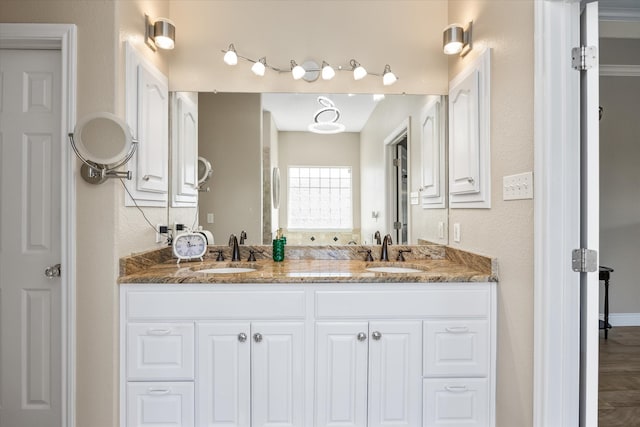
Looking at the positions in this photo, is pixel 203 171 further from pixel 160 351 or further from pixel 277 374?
pixel 277 374

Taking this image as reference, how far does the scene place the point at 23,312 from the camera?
5.76 feet

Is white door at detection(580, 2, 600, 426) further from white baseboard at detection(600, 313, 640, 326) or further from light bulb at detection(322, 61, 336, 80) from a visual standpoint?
white baseboard at detection(600, 313, 640, 326)

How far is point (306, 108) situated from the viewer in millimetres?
2393

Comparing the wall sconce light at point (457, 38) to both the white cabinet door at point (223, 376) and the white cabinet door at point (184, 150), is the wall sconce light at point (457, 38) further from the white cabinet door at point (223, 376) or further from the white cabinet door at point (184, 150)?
the white cabinet door at point (223, 376)

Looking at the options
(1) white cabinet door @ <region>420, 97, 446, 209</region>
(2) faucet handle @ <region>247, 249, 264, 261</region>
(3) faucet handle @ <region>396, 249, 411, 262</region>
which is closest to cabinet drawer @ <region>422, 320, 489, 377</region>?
(3) faucet handle @ <region>396, 249, 411, 262</region>

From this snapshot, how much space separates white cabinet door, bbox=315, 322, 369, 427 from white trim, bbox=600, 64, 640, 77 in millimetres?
3320

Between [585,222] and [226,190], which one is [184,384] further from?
[585,222]

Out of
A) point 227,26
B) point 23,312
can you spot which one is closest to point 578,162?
point 227,26

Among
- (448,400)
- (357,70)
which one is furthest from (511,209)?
(357,70)

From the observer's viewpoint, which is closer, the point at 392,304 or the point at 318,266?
the point at 392,304

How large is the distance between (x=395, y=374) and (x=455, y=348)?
0.32 meters

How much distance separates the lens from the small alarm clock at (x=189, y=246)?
2160 mm

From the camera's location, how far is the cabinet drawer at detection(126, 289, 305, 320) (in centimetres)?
172

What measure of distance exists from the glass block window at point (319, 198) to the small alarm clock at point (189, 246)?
1.83 feet
